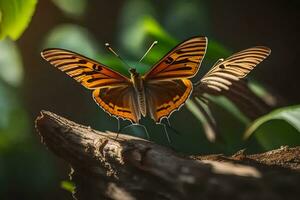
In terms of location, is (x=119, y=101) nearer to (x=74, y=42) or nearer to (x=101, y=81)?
(x=101, y=81)

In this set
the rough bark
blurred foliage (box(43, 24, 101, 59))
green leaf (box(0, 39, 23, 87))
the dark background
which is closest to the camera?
the rough bark

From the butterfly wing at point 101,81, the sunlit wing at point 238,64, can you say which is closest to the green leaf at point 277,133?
the sunlit wing at point 238,64

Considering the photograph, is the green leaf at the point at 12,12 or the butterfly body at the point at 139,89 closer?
the butterfly body at the point at 139,89

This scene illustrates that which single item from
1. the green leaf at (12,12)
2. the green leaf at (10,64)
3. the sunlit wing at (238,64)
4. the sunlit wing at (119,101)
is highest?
the sunlit wing at (238,64)

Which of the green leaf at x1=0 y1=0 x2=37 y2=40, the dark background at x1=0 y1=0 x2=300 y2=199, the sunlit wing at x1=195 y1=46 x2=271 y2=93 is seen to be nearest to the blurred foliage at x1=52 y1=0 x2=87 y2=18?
the dark background at x1=0 y1=0 x2=300 y2=199

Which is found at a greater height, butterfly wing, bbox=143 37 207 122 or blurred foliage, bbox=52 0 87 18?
blurred foliage, bbox=52 0 87 18

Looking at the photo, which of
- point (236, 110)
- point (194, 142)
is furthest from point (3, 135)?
point (236, 110)

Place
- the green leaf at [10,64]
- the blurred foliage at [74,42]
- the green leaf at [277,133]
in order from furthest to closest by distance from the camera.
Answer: the green leaf at [10,64], the blurred foliage at [74,42], the green leaf at [277,133]

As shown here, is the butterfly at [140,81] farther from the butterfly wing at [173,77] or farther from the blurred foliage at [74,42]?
the blurred foliage at [74,42]

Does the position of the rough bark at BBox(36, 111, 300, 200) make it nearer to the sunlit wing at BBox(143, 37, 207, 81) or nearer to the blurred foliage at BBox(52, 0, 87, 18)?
the sunlit wing at BBox(143, 37, 207, 81)
